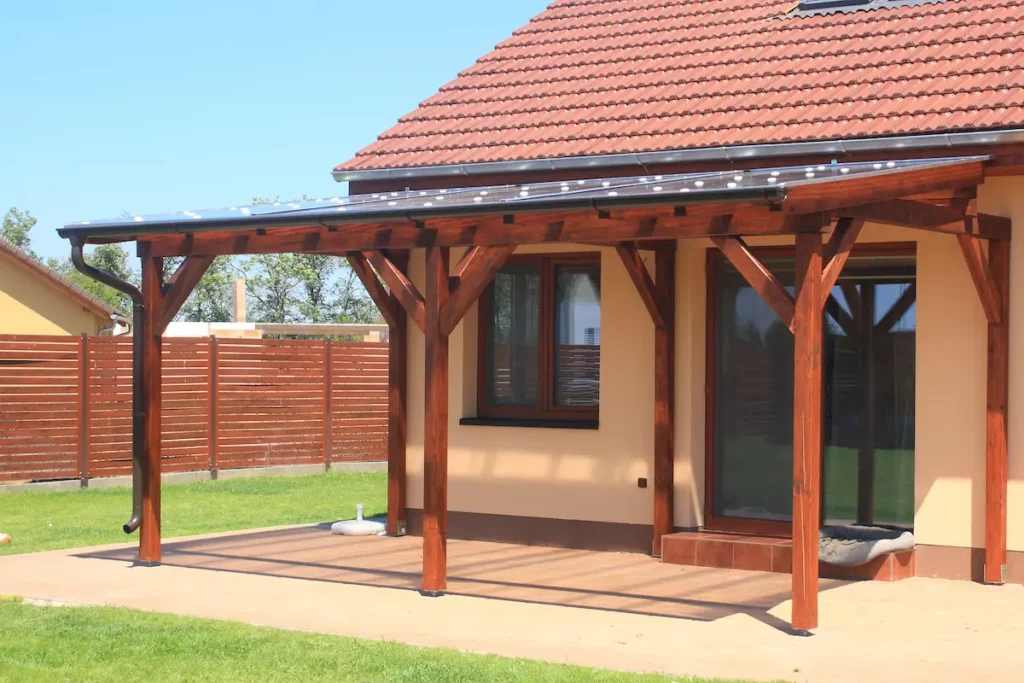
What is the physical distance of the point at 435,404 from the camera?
34.2 feet

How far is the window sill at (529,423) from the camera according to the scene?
13094 mm

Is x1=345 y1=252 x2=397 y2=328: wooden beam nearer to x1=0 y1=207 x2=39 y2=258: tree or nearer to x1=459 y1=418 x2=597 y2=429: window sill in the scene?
x1=459 y1=418 x2=597 y2=429: window sill

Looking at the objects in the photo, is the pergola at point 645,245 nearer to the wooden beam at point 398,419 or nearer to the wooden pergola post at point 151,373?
the wooden pergola post at point 151,373

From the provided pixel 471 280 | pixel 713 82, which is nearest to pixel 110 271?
pixel 713 82

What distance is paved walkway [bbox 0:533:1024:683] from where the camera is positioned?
7.94m

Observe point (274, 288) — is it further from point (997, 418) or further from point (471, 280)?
point (997, 418)

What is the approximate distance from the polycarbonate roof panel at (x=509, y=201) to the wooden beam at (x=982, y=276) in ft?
2.00

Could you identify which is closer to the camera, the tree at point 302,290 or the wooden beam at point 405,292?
the wooden beam at point 405,292

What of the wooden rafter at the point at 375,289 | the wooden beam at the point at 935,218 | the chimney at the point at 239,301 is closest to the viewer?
the wooden beam at the point at 935,218

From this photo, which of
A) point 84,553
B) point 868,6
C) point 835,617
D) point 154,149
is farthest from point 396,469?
point 154,149

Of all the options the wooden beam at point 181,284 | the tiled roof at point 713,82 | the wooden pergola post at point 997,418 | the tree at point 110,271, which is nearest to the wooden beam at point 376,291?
the tiled roof at point 713,82

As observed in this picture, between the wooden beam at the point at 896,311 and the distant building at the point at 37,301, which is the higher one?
the distant building at the point at 37,301

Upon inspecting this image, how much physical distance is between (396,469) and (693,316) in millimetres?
3243

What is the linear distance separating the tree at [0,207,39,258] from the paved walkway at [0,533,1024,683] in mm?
52172
